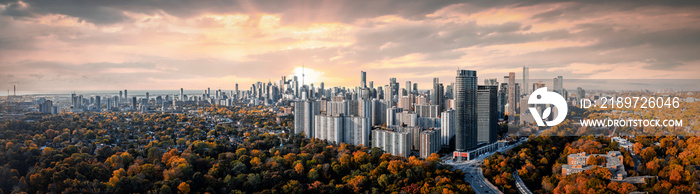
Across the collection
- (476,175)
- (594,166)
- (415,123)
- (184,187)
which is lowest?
(476,175)

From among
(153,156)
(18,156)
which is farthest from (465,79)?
(18,156)

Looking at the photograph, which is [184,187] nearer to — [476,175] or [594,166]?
[476,175]

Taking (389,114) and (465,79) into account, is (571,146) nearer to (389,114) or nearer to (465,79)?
(465,79)

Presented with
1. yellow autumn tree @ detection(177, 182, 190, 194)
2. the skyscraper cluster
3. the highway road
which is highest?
the skyscraper cluster

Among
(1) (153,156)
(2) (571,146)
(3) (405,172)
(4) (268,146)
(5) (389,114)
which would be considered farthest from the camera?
(5) (389,114)

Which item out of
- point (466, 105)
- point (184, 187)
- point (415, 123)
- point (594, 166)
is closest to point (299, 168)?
point (184, 187)

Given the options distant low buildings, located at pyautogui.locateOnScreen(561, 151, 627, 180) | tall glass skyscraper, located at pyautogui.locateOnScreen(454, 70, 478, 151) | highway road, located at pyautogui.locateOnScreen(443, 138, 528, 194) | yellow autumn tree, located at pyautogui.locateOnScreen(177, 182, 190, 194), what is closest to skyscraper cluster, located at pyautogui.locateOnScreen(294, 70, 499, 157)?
tall glass skyscraper, located at pyautogui.locateOnScreen(454, 70, 478, 151)

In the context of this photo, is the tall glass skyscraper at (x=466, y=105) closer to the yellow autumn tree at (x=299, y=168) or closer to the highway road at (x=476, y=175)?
the highway road at (x=476, y=175)

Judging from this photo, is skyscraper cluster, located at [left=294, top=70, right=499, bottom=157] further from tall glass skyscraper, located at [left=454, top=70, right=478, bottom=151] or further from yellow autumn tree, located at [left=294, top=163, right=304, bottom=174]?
yellow autumn tree, located at [left=294, top=163, right=304, bottom=174]

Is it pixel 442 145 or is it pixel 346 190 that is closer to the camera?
pixel 346 190
